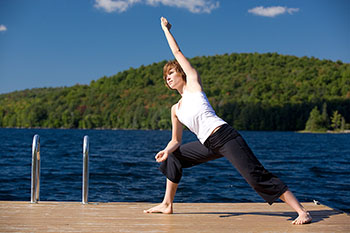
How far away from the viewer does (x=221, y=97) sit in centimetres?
9444

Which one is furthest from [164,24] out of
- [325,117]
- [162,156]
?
[325,117]

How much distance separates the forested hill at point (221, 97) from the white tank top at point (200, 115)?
85.8m

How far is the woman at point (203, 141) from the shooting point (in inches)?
127

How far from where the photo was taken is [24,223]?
10.5 ft

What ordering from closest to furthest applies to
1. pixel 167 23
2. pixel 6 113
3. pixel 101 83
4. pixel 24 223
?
pixel 24 223, pixel 167 23, pixel 6 113, pixel 101 83

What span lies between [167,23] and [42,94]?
126024mm

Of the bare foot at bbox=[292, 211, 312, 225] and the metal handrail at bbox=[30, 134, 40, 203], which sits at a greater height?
the metal handrail at bbox=[30, 134, 40, 203]

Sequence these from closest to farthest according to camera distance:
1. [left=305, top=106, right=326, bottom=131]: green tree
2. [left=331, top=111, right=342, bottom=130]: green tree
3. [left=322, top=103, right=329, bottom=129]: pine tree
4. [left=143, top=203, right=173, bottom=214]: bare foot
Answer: [left=143, top=203, right=173, bottom=214]: bare foot → [left=322, top=103, right=329, bottom=129]: pine tree → [left=305, top=106, right=326, bottom=131]: green tree → [left=331, top=111, right=342, bottom=130]: green tree

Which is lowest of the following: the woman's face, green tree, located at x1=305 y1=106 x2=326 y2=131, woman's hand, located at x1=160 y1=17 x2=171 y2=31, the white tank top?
green tree, located at x1=305 y1=106 x2=326 y2=131

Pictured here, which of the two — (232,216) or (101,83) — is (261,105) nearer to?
(101,83)

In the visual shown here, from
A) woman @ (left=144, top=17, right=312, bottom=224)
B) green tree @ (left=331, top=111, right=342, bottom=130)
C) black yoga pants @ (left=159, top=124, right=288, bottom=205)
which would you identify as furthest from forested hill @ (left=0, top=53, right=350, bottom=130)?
black yoga pants @ (left=159, top=124, right=288, bottom=205)

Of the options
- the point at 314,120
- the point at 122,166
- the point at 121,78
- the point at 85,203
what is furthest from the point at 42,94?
the point at 85,203

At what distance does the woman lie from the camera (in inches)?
127

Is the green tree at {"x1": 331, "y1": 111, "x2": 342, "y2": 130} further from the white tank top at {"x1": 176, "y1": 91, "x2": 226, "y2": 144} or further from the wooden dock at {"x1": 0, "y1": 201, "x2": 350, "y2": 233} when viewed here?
the white tank top at {"x1": 176, "y1": 91, "x2": 226, "y2": 144}
